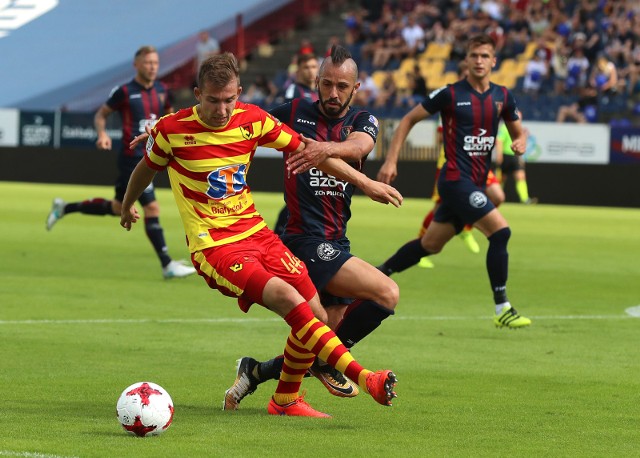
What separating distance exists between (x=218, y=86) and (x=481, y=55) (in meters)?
4.95

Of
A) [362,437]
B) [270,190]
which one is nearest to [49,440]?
[362,437]

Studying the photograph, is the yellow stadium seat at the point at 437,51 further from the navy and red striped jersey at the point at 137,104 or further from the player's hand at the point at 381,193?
the player's hand at the point at 381,193

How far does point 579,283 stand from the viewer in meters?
14.1

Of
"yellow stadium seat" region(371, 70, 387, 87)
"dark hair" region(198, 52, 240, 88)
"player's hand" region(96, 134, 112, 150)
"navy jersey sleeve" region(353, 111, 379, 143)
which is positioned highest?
"dark hair" region(198, 52, 240, 88)

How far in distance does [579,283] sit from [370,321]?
7.46 meters

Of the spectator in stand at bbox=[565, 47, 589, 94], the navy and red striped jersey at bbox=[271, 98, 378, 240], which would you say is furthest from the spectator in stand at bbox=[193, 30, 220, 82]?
the navy and red striped jersey at bbox=[271, 98, 378, 240]

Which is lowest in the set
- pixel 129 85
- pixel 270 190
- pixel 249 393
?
pixel 270 190

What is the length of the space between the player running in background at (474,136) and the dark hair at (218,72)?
4.51 m

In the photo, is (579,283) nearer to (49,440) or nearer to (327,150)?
(327,150)

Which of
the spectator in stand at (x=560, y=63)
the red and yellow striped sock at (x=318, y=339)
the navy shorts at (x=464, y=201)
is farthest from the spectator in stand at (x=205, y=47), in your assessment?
the red and yellow striped sock at (x=318, y=339)

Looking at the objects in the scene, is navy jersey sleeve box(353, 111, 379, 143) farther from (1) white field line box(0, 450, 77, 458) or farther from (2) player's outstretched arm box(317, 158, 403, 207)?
(1) white field line box(0, 450, 77, 458)

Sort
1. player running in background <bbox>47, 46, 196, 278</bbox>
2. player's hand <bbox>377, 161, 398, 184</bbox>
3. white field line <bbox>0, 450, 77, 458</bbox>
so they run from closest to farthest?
white field line <bbox>0, 450, 77, 458</bbox> < player's hand <bbox>377, 161, 398, 184</bbox> < player running in background <bbox>47, 46, 196, 278</bbox>

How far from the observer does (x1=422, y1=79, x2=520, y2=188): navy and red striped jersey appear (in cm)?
1112

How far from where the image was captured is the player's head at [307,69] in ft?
46.0
